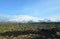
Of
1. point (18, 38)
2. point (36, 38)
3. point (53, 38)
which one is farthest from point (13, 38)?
point (53, 38)

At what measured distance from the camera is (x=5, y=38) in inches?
3883

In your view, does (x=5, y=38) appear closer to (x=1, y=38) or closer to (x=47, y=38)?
(x=1, y=38)

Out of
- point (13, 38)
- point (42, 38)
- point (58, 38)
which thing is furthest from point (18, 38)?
point (58, 38)

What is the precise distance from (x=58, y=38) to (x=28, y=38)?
48.1 feet

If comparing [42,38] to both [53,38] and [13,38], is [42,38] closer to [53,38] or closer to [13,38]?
[53,38]

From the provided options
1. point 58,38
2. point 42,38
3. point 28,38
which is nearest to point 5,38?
point 28,38

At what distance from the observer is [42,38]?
101062 mm

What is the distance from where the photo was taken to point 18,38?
324ft

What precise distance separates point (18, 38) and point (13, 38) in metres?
2.27

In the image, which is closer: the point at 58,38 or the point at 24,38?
the point at 24,38

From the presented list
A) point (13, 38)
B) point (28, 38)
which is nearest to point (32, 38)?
point (28, 38)

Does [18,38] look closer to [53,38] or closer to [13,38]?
[13,38]

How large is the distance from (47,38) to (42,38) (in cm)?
237

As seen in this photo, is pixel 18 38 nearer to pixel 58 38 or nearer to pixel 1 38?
pixel 1 38
